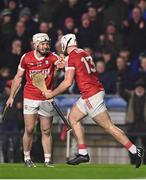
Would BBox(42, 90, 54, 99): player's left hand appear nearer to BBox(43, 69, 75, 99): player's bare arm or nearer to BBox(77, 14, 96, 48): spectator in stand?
BBox(43, 69, 75, 99): player's bare arm

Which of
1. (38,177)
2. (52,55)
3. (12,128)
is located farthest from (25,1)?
(38,177)

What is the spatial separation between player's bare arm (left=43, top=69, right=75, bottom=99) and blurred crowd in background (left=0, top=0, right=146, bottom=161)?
206 inches

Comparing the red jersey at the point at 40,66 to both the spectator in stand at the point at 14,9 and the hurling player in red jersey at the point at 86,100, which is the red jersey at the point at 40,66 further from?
the spectator in stand at the point at 14,9

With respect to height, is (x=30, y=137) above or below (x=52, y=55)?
below

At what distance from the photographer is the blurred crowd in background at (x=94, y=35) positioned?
68.5 ft

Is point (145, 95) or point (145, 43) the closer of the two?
point (145, 95)

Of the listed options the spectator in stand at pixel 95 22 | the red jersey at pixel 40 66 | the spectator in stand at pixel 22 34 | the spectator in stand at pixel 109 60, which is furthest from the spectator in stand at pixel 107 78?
the red jersey at pixel 40 66

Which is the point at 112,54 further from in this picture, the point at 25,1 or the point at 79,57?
the point at 79,57

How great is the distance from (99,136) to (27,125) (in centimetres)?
444

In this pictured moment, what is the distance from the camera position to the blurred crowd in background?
822 inches

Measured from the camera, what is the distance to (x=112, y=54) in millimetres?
22094

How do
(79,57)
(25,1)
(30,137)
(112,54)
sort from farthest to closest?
(25,1) < (112,54) < (30,137) < (79,57)

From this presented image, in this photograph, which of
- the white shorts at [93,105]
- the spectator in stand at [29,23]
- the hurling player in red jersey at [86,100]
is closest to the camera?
the hurling player in red jersey at [86,100]

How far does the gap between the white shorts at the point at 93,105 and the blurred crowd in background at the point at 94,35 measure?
16.0 feet
